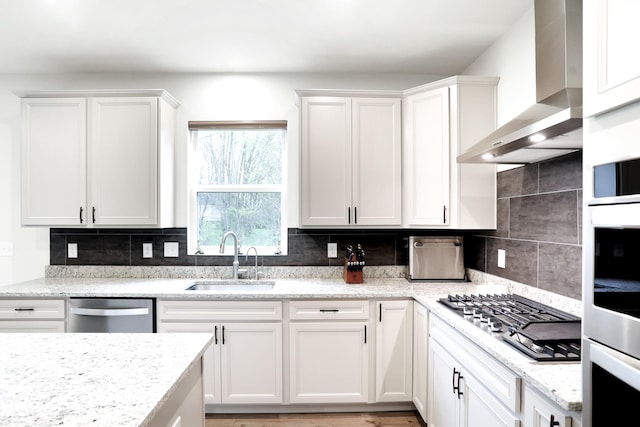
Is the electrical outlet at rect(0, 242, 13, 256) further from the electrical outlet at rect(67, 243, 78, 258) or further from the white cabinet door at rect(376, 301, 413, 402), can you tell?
the white cabinet door at rect(376, 301, 413, 402)

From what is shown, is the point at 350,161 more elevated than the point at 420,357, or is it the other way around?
the point at 350,161

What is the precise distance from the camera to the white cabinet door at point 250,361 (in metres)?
2.55

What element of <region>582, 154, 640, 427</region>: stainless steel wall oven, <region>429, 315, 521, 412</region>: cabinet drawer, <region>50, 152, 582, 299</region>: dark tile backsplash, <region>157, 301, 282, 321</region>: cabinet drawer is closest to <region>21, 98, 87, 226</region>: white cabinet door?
<region>50, 152, 582, 299</region>: dark tile backsplash

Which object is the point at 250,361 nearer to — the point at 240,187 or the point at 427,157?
the point at 240,187

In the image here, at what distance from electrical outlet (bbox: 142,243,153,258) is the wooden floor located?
139 centimetres

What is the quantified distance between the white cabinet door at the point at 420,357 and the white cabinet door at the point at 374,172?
2.44 feet

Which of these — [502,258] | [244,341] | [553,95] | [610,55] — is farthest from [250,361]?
[610,55]

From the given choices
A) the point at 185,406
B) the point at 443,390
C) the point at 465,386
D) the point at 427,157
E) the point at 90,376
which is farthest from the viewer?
the point at 427,157

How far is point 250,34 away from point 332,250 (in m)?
1.78

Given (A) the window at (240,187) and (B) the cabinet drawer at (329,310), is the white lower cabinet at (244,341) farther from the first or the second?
(A) the window at (240,187)

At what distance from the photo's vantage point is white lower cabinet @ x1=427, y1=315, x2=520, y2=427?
1.39m

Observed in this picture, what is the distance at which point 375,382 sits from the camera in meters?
2.57

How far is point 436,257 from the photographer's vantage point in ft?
9.61

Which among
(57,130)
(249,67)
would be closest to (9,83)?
(57,130)
